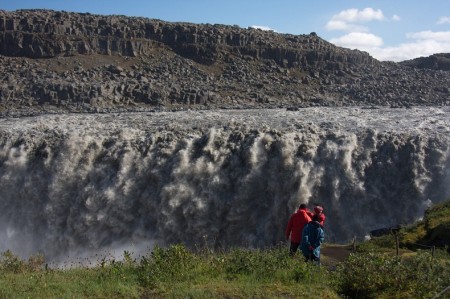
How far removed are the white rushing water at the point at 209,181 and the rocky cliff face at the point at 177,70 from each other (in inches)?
459

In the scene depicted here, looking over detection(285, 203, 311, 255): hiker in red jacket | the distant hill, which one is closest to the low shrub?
detection(285, 203, 311, 255): hiker in red jacket

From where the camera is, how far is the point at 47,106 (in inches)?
1686

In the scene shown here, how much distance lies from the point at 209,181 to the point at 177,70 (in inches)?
1026

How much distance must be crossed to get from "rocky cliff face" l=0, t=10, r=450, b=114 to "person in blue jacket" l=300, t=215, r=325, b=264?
3006 cm

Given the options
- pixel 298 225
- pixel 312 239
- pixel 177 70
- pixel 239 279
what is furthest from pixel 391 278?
pixel 177 70

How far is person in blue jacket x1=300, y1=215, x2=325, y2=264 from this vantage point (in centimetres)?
1245

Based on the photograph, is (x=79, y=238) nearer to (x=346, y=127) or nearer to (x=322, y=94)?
(x=346, y=127)

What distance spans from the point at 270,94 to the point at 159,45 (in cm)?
1603

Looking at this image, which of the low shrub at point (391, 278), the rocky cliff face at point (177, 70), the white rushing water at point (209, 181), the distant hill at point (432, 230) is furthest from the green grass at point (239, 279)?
the rocky cliff face at point (177, 70)

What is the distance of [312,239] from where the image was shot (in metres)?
12.5

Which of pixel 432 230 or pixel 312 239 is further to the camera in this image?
pixel 432 230

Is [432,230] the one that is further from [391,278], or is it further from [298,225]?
[391,278]

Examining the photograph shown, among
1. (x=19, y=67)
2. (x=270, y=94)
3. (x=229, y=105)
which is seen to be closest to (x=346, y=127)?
(x=229, y=105)

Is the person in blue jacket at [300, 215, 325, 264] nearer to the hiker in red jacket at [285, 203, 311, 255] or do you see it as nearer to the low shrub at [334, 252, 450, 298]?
the hiker in red jacket at [285, 203, 311, 255]
